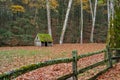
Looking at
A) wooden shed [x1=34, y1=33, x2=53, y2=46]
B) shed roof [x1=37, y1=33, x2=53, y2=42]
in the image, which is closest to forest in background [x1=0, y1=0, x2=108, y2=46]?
wooden shed [x1=34, y1=33, x2=53, y2=46]

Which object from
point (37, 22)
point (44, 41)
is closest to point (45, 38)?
point (44, 41)

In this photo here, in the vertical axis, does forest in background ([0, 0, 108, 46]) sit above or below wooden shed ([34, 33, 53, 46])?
above

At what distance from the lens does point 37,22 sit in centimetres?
4419

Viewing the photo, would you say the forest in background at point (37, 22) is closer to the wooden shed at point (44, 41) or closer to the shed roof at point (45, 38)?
the wooden shed at point (44, 41)

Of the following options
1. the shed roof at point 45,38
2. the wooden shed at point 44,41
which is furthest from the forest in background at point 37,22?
the shed roof at point 45,38

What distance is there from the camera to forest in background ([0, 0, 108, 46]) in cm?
3675

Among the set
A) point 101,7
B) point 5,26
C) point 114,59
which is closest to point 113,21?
point 114,59

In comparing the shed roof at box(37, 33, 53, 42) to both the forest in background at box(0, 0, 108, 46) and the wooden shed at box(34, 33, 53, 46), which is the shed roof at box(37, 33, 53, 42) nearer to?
the wooden shed at box(34, 33, 53, 46)

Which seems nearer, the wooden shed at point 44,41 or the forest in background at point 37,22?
the wooden shed at point 44,41

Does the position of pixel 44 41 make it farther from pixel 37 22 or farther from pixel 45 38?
pixel 37 22

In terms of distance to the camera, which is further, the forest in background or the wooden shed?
the forest in background

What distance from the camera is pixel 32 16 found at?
43.7 meters

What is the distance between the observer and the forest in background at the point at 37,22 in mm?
36750

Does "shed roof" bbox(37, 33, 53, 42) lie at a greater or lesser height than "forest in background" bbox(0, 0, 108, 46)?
lesser
